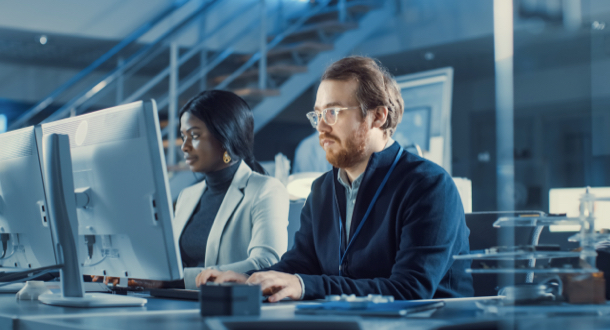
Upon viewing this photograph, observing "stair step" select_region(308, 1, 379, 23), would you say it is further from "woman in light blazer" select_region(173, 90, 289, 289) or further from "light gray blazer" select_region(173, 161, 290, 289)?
"light gray blazer" select_region(173, 161, 290, 289)

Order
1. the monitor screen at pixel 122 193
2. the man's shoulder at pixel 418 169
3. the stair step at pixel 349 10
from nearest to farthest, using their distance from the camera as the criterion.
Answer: the monitor screen at pixel 122 193 → the man's shoulder at pixel 418 169 → the stair step at pixel 349 10

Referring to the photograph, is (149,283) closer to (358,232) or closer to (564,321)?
(358,232)

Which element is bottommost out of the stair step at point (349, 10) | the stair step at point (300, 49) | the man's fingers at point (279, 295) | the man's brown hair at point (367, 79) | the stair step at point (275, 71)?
the man's fingers at point (279, 295)

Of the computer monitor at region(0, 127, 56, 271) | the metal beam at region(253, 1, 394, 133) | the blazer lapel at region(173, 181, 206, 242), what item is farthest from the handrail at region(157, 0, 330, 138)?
the computer monitor at region(0, 127, 56, 271)

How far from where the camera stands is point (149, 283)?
1.78 m

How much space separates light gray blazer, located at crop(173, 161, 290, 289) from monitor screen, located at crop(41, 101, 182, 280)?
2.05 feet

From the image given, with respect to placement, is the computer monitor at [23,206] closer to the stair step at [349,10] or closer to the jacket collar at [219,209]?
the jacket collar at [219,209]

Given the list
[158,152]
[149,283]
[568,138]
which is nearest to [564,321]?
[158,152]

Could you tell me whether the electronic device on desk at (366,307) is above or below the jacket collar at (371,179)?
below

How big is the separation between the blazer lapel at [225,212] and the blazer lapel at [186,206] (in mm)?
179

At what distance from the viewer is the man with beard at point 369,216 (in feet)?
4.86

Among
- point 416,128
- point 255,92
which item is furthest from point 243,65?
point 416,128

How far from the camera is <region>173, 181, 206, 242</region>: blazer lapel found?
236 cm

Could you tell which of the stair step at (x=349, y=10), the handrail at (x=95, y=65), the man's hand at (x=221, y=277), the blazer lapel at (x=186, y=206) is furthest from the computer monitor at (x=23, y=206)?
the stair step at (x=349, y=10)
